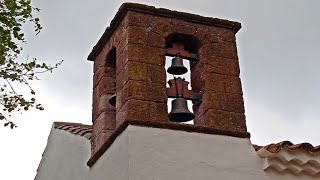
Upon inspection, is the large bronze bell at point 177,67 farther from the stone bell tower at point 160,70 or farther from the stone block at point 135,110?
the stone block at point 135,110

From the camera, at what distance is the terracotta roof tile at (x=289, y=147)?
5.45 m

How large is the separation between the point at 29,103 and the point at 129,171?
1.70 meters

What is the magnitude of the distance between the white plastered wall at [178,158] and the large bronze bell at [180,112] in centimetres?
31

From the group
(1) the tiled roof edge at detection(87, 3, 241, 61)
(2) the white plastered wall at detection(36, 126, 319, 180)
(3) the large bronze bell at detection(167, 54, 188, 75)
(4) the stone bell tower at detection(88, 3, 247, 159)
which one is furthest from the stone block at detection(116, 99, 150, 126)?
(1) the tiled roof edge at detection(87, 3, 241, 61)

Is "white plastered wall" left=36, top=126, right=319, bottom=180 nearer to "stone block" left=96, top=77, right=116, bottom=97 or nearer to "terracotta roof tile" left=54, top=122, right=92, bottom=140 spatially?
"stone block" left=96, top=77, right=116, bottom=97

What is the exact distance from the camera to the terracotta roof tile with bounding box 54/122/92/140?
673cm

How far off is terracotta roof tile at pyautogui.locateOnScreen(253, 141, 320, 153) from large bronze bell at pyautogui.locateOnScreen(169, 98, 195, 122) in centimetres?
70

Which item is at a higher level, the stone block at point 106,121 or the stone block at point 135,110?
the stone block at point 106,121

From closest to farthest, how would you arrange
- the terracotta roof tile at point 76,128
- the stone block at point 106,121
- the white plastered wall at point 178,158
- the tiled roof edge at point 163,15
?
the white plastered wall at point 178,158
the tiled roof edge at point 163,15
the stone block at point 106,121
the terracotta roof tile at point 76,128

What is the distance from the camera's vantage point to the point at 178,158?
5.06 metres

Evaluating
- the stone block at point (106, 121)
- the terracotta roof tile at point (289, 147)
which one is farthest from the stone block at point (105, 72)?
the terracotta roof tile at point (289, 147)

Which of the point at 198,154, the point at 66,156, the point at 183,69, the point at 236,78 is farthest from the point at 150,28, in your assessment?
the point at 66,156

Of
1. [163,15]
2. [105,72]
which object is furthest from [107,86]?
[163,15]

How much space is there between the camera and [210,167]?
16.8 feet
